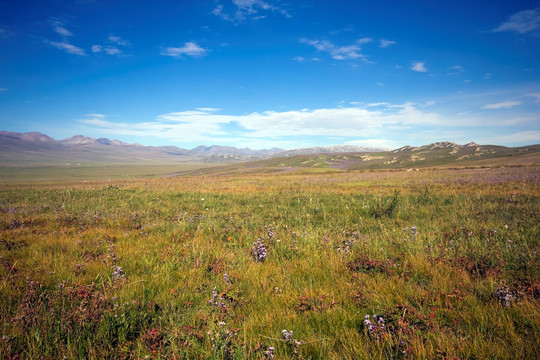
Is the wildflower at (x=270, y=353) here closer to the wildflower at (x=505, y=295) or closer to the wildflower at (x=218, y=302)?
the wildflower at (x=218, y=302)

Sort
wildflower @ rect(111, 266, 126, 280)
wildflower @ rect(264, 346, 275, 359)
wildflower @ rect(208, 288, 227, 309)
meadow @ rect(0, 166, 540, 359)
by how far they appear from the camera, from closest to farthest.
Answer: wildflower @ rect(264, 346, 275, 359) → meadow @ rect(0, 166, 540, 359) → wildflower @ rect(208, 288, 227, 309) → wildflower @ rect(111, 266, 126, 280)

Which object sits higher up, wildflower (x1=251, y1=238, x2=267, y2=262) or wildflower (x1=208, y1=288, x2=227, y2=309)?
wildflower (x1=208, y1=288, x2=227, y2=309)

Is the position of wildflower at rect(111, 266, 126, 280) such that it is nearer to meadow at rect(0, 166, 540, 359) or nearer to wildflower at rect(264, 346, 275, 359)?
meadow at rect(0, 166, 540, 359)

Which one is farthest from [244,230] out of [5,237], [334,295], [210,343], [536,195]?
[536,195]

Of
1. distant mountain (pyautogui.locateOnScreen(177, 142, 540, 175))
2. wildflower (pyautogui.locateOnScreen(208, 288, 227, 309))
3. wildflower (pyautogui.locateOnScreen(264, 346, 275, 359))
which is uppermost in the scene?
distant mountain (pyautogui.locateOnScreen(177, 142, 540, 175))

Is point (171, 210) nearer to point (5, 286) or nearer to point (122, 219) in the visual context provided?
point (122, 219)

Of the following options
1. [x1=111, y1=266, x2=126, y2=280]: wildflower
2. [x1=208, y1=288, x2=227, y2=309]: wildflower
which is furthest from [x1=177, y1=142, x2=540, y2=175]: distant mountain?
[x1=208, y1=288, x2=227, y2=309]: wildflower

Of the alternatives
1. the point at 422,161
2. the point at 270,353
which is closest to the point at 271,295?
the point at 270,353

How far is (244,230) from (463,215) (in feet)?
24.9

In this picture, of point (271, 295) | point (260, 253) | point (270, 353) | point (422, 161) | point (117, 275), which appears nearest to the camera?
point (270, 353)

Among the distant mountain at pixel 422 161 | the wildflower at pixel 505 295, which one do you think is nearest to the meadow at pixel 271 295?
the wildflower at pixel 505 295

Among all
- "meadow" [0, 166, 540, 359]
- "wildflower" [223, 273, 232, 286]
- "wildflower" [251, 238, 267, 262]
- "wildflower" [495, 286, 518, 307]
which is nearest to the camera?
"meadow" [0, 166, 540, 359]

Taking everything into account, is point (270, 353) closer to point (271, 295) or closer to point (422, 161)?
point (271, 295)

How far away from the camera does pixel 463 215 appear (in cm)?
795
